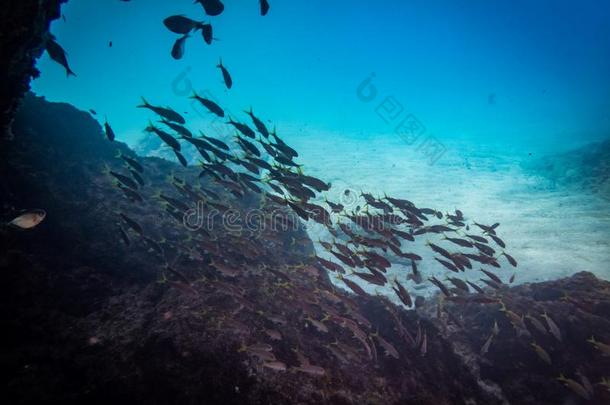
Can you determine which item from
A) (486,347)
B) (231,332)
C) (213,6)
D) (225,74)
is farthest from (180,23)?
(486,347)

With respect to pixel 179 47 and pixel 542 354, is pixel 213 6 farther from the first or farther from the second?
pixel 542 354

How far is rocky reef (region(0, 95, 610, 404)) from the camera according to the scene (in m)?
3.83

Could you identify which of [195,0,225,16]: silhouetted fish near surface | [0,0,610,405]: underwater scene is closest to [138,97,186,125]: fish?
[0,0,610,405]: underwater scene

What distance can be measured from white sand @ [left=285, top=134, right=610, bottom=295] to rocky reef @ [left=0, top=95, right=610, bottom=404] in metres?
3.15

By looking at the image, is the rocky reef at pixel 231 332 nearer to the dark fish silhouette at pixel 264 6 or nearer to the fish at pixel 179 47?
the fish at pixel 179 47

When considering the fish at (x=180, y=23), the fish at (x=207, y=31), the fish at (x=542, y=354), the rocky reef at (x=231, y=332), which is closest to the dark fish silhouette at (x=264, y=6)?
the fish at (x=207, y=31)

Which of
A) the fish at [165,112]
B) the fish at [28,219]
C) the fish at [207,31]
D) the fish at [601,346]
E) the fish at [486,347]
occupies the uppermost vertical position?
the fish at [207,31]

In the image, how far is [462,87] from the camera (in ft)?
437

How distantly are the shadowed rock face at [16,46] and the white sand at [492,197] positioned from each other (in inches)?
401

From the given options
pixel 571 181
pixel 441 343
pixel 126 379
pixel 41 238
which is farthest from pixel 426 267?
pixel 571 181

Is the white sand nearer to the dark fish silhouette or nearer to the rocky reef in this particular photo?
the rocky reef

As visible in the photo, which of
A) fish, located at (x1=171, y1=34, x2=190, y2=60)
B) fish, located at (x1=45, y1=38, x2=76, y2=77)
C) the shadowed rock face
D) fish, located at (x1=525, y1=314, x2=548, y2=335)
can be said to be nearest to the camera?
the shadowed rock face

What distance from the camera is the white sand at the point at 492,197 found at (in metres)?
10.7

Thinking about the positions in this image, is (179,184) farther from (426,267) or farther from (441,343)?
(426,267)
